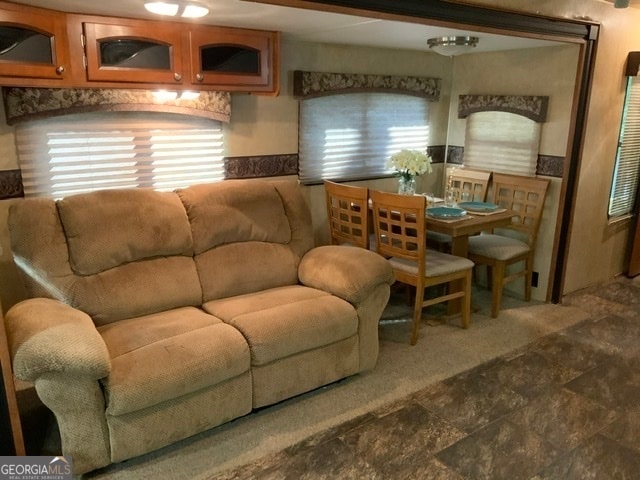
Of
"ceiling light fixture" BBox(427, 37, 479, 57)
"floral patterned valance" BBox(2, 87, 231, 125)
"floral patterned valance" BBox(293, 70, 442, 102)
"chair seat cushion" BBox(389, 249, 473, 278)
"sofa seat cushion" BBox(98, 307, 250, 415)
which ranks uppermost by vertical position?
"ceiling light fixture" BBox(427, 37, 479, 57)

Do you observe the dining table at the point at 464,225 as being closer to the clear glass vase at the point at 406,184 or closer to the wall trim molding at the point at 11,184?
the clear glass vase at the point at 406,184

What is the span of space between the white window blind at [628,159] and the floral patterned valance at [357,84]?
1.52 meters

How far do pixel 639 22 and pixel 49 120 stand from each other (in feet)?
14.0

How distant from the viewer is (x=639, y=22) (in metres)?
4.11

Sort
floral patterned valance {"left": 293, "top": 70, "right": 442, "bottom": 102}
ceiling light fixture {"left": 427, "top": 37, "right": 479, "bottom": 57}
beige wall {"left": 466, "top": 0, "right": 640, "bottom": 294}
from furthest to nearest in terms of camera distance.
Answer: beige wall {"left": 466, "top": 0, "right": 640, "bottom": 294} < floral patterned valance {"left": 293, "top": 70, "right": 442, "bottom": 102} < ceiling light fixture {"left": 427, "top": 37, "right": 479, "bottom": 57}

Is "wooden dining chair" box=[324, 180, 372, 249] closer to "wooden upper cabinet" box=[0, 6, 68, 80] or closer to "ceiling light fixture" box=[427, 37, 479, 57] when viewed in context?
"ceiling light fixture" box=[427, 37, 479, 57]

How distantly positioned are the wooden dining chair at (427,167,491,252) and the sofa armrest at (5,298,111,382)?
9.08ft

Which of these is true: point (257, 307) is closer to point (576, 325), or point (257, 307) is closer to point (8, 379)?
point (8, 379)

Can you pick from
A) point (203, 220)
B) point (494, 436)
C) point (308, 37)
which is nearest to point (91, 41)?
point (203, 220)

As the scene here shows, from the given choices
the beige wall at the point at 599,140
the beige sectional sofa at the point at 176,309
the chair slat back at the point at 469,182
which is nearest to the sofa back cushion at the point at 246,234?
the beige sectional sofa at the point at 176,309

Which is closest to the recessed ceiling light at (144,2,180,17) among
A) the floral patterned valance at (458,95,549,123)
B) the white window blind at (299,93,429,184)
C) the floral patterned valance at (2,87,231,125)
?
the floral patterned valance at (2,87,231,125)

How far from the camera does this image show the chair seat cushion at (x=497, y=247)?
12.8 ft

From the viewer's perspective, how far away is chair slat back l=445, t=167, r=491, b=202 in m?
4.41

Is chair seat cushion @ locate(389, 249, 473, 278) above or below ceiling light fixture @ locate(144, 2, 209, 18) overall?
below
